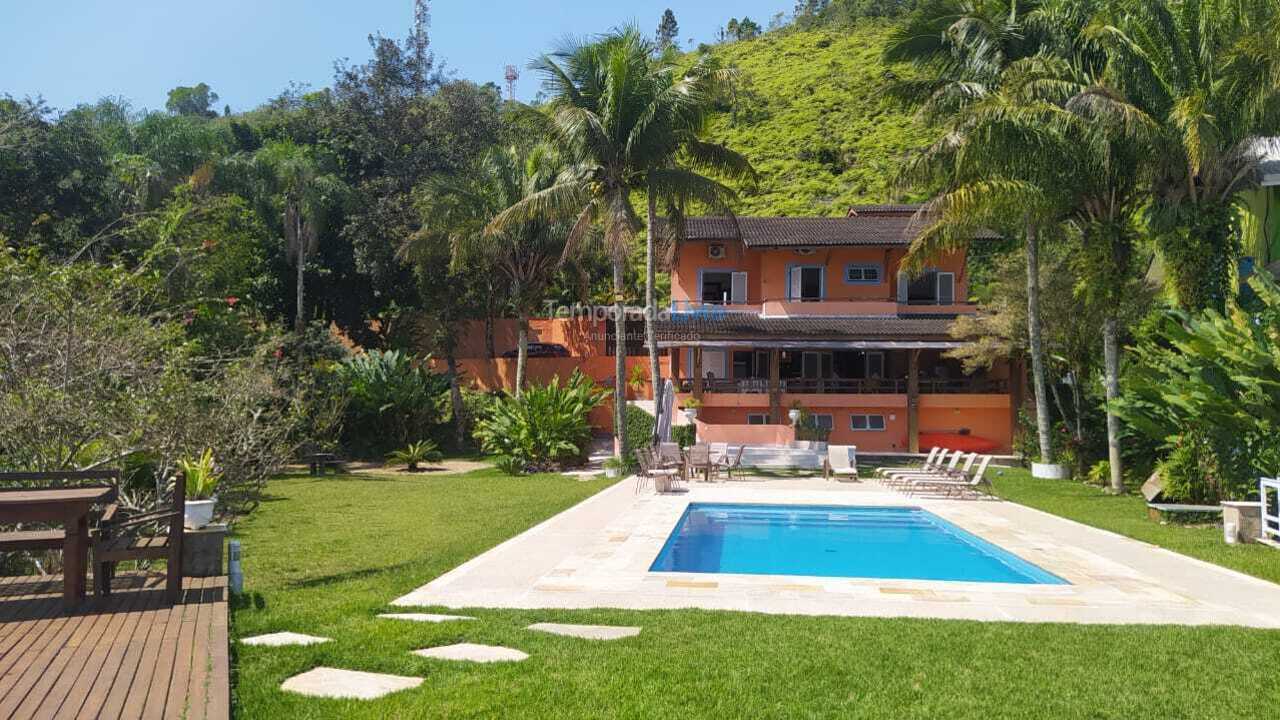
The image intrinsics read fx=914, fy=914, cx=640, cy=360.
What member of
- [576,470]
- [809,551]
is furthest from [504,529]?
[576,470]

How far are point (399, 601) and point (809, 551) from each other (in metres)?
6.91

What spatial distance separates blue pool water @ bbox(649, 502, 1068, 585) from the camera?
37.7 feet

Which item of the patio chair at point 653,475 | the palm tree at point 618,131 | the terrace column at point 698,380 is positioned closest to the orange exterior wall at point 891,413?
the terrace column at point 698,380

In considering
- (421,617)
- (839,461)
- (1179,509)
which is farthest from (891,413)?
(421,617)

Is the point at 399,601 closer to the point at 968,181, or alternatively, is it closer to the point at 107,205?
the point at 968,181

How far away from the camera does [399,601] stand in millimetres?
8375

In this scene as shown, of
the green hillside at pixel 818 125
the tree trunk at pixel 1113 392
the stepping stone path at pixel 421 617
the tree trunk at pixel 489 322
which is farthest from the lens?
the green hillside at pixel 818 125

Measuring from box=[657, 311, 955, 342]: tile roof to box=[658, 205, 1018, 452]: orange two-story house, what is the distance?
60mm

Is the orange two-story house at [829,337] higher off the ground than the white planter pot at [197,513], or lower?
higher

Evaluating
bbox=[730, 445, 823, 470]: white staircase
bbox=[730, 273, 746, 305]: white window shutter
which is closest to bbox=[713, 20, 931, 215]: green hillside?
bbox=[730, 273, 746, 305]: white window shutter

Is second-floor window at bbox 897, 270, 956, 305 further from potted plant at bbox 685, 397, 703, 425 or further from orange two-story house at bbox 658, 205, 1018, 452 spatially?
potted plant at bbox 685, 397, 703, 425

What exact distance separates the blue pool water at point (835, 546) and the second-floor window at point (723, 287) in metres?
15.0

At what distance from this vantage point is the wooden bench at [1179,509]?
13782 millimetres

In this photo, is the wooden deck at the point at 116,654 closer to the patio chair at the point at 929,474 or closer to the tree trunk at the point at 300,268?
the patio chair at the point at 929,474
